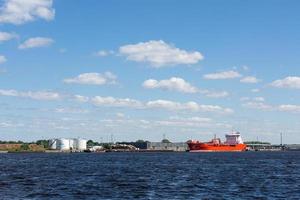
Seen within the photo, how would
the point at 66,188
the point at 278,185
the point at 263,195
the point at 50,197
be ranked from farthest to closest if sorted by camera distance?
the point at 278,185
the point at 66,188
the point at 263,195
the point at 50,197

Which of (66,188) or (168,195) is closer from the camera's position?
(168,195)

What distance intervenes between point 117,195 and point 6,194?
38.9 feet

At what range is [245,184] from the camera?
75.9 meters

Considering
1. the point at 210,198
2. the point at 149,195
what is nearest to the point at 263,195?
the point at 210,198

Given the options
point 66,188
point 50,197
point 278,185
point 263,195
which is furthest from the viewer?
point 278,185

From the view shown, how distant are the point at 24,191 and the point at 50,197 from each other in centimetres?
723

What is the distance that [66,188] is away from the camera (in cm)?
6850

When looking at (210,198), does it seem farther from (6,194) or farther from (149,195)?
(6,194)

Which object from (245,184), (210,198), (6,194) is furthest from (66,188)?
(245,184)

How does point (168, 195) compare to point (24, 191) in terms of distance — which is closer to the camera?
point (168, 195)

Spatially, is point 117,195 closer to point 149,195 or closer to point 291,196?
point 149,195

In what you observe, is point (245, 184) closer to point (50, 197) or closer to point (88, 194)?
point (88, 194)

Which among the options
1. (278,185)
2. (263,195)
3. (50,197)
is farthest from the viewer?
(278,185)

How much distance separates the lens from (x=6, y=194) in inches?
2317
